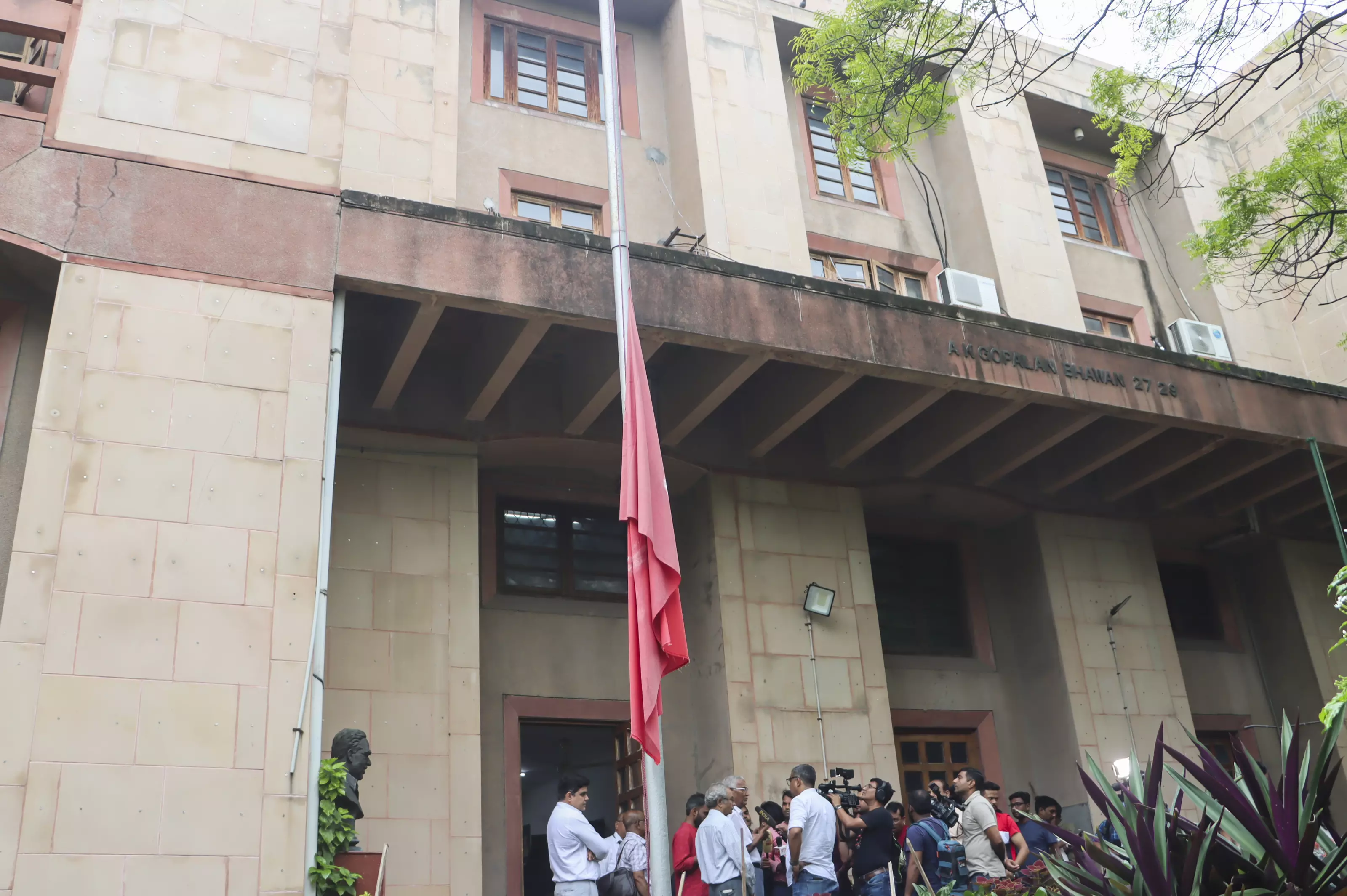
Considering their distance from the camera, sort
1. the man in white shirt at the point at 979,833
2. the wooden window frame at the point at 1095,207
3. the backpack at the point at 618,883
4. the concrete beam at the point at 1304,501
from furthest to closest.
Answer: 1. the wooden window frame at the point at 1095,207
2. the concrete beam at the point at 1304,501
3. the backpack at the point at 618,883
4. the man in white shirt at the point at 979,833

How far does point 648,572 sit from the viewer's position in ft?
25.9

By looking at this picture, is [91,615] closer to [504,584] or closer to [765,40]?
[504,584]

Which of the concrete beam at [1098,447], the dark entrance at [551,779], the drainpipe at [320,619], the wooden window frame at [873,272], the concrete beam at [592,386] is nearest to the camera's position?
the drainpipe at [320,619]

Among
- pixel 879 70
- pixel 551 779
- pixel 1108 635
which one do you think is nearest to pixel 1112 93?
pixel 879 70

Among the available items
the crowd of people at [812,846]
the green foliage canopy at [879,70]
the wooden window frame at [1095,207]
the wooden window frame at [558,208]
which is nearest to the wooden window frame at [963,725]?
the crowd of people at [812,846]

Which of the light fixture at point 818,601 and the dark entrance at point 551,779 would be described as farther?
the dark entrance at point 551,779

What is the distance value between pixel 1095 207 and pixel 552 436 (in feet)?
35.6

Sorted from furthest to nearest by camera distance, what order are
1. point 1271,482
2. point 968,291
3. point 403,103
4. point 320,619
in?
point 1271,482, point 968,291, point 403,103, point 320,619

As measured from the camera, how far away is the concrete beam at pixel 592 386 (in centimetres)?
1155

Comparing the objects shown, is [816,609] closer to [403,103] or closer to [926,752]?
[926,752]

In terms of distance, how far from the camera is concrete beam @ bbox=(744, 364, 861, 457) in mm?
12391

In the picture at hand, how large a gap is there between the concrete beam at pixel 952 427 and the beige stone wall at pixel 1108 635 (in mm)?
2223

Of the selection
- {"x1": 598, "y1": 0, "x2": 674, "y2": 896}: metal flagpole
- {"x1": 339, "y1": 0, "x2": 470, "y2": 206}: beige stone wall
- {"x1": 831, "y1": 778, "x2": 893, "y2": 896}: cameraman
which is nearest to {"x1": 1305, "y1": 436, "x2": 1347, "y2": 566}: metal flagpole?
{"x1": 831, "y1": 778, "x2": 893, "y2": 896}: cameraman

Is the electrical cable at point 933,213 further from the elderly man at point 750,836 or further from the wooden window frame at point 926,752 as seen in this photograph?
the elderly man at point 750,836
